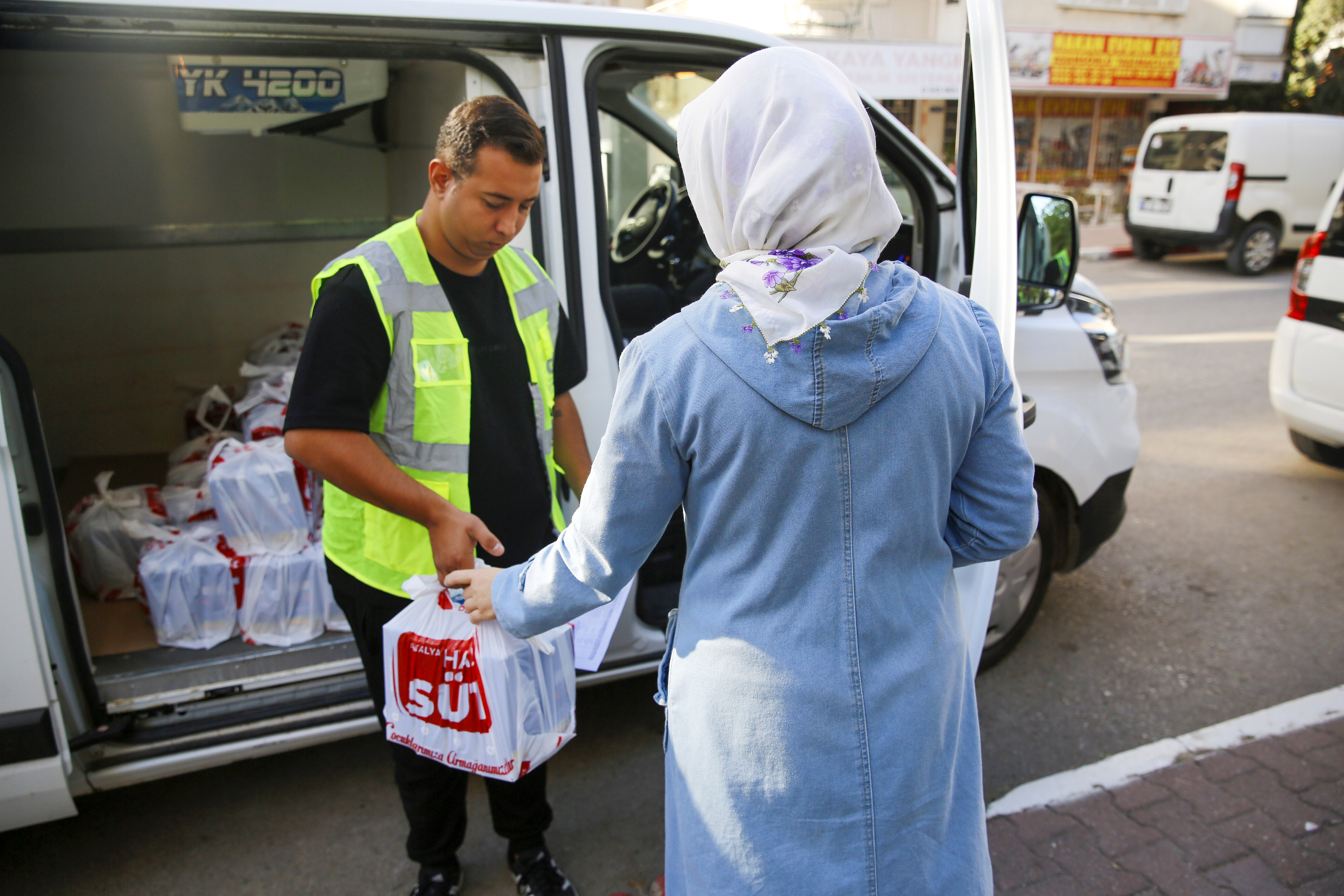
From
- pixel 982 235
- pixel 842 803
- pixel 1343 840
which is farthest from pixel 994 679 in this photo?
pixel 842 803

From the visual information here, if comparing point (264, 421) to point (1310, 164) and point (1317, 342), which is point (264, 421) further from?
point (1310, 164)

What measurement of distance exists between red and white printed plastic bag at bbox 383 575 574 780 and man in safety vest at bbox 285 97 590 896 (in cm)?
11

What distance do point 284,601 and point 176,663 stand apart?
1.08 feet

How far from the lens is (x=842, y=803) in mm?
1238

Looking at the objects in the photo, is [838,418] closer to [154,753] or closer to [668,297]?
[154,753]

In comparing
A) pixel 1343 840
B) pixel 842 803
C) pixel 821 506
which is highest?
pixel 821 506

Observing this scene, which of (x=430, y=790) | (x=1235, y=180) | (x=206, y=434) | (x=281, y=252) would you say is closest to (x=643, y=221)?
(x=281, y=252)

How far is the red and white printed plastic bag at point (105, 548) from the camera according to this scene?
116 inches

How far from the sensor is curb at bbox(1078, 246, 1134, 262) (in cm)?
1384

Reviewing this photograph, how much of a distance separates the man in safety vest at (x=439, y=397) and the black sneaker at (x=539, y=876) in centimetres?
19

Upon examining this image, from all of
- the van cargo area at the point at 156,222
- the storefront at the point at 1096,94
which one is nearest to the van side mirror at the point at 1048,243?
the van cargo area at the point at 156,222

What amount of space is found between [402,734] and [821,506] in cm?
116

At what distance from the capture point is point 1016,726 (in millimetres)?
2998

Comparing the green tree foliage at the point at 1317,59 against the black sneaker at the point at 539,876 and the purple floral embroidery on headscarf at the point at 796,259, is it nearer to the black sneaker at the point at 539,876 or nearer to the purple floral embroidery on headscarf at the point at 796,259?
the black sneaker at the point at 539,876
